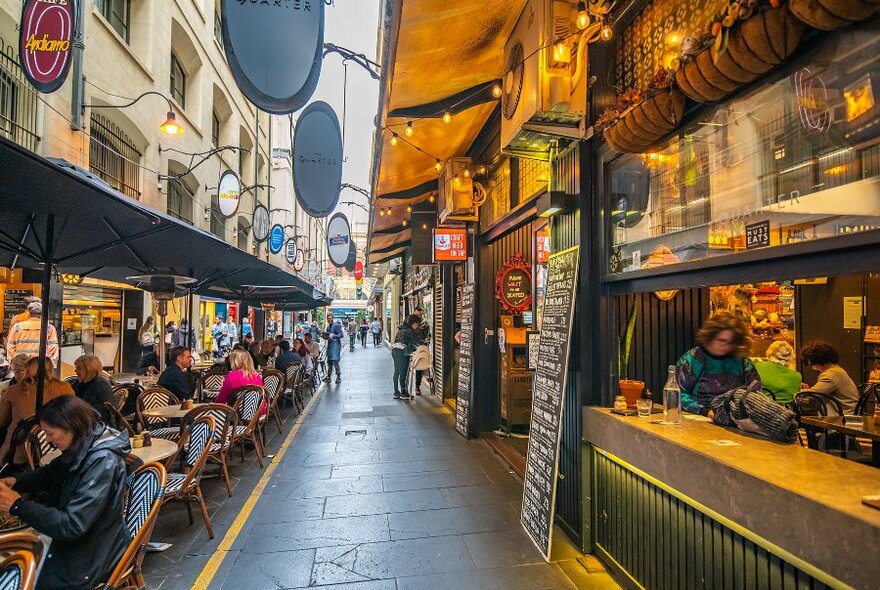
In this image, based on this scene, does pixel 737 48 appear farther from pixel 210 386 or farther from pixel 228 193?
pixel 228 193

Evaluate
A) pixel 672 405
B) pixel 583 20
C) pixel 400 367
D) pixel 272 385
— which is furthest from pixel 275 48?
pixel 400 367

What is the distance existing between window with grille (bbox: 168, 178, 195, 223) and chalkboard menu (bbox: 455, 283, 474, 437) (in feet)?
37.5

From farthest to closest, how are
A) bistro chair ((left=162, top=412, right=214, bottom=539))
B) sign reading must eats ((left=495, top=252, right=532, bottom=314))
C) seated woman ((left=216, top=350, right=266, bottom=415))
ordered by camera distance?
sign reading must eats ((left=495, top=252, right=532, bottom=314))
seated woman ((left=216, top=350, right=266, bottom=415))
bistro chair ((left=162, top=412, right=214, bottom=539))

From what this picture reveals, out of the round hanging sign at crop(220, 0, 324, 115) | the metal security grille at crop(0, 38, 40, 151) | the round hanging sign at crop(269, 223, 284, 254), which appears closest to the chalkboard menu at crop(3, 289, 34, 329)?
the metal security grille at crop(0, 38, 40, 151)

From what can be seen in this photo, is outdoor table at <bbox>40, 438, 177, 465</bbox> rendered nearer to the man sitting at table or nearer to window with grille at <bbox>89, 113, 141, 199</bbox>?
the man sitting at table

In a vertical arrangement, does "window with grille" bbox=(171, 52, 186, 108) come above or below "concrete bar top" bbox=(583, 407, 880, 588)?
above

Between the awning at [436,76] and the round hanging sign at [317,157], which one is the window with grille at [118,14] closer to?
the round hanging sign at [317,157]

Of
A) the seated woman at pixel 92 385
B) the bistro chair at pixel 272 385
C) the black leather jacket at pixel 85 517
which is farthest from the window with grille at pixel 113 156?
the black leather jacket at pixel 85 517

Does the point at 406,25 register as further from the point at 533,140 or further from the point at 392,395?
the point at 392,395

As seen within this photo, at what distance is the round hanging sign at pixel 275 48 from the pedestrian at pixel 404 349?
739 cm

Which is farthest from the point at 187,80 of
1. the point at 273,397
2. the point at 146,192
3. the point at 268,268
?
the point at 273,397

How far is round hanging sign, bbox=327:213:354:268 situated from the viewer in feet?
47.5

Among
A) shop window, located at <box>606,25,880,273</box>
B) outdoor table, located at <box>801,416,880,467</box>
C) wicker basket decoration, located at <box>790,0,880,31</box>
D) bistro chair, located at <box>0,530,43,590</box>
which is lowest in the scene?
bistro chair, located at <box>0,530,43,590</box>

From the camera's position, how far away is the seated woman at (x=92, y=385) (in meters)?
5.30
